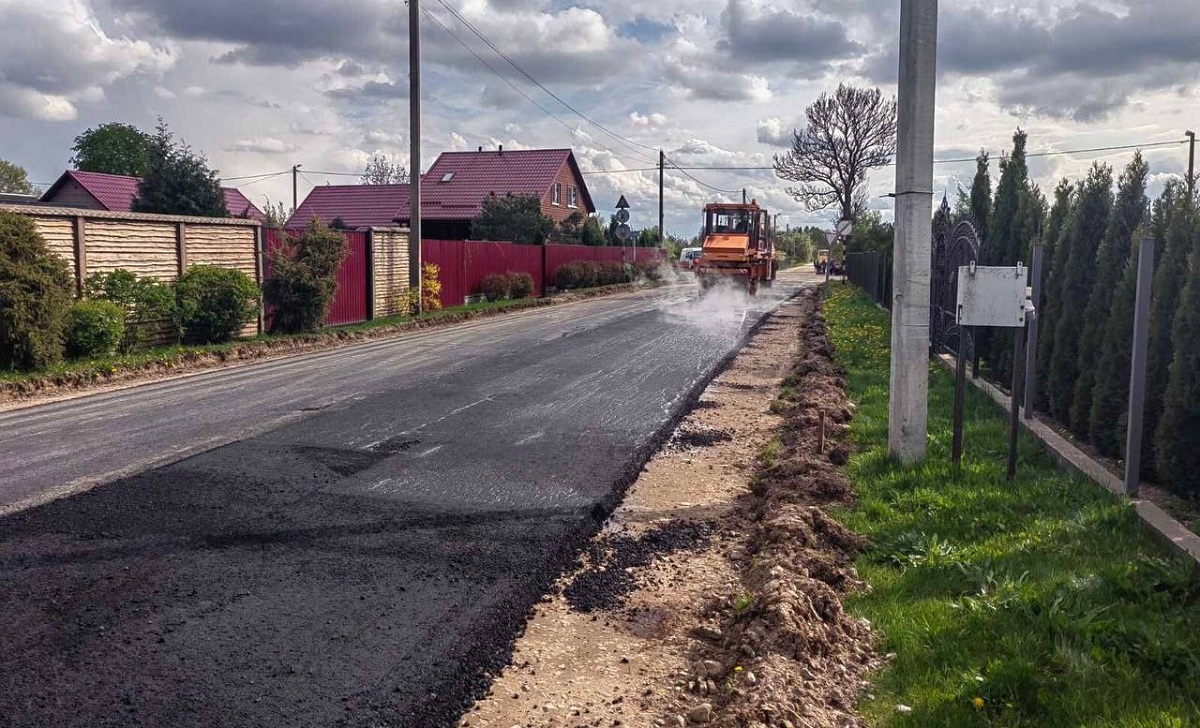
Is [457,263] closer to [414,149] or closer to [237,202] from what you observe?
[414,149]

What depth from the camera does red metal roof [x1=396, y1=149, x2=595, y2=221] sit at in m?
50.5

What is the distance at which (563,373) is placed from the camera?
45.5 feet

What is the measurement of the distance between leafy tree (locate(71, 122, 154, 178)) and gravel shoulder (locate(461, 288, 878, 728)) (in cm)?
6315

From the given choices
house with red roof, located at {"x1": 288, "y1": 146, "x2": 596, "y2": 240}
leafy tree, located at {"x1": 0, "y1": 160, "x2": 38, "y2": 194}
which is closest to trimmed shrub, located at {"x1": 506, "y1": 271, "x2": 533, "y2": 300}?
house with red roof, located at {"x1": 288, "y1": 146, "x2": 596, "y2": 240}

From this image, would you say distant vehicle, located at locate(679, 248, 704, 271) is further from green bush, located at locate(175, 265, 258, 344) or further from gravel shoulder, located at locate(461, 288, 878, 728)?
gravel shoulder, located at locate(461, 288, 878, 728)

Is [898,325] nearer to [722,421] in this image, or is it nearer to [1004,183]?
[722,421]

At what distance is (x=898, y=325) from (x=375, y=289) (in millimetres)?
17510

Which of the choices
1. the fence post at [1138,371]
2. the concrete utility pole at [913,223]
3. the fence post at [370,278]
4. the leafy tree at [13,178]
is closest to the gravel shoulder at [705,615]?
the concrete utility pole at [913,223]

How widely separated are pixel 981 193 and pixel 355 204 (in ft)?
143

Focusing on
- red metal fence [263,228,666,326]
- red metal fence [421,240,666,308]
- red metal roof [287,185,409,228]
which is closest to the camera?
red metal fence [263,228,666,326]

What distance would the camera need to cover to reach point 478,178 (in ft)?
173

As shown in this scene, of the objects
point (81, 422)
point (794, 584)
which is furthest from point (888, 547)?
point (81, 422)

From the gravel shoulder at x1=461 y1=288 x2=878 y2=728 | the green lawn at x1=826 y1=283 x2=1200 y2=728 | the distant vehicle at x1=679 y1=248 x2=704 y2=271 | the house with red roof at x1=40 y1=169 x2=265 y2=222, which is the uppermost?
the house with red roof at x1=40 y1=169 x2=265 y2=222

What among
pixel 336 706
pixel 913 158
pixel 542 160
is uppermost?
pixel 542 160
